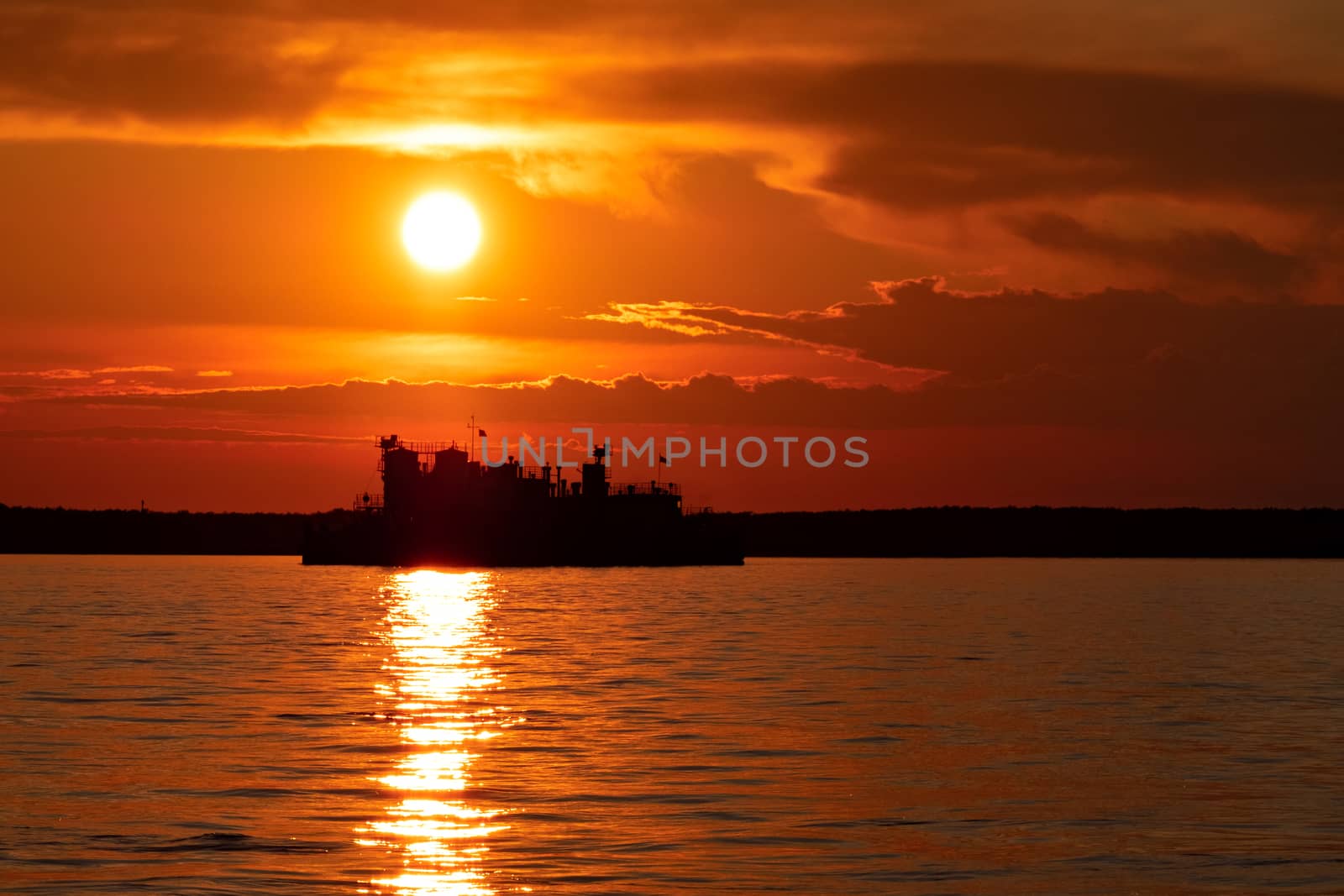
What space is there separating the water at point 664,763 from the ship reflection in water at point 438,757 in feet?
0.31

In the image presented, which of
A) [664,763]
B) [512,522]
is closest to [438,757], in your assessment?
[664,763]

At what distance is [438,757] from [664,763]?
404 centimetres

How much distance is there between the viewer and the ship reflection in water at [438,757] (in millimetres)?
19703

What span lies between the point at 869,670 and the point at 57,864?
1235 inches

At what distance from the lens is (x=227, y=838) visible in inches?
849

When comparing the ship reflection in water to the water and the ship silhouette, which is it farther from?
the ship silhouette

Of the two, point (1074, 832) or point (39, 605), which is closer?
point (1074, 832)

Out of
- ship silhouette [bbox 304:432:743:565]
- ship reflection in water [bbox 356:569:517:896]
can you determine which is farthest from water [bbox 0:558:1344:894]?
Answer: ship silhouette [bbox 304:432:743:565]

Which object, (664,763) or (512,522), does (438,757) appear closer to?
(664,763)

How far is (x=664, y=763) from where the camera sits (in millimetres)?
28297

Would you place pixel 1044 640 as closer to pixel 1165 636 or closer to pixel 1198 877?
pixel 1165 636

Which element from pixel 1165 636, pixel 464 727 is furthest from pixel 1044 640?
pixel 464 727

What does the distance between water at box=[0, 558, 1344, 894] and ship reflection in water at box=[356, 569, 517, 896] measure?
0.10 meters

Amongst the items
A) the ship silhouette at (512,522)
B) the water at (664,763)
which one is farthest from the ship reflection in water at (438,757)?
the ship silhouette at (512,522)
